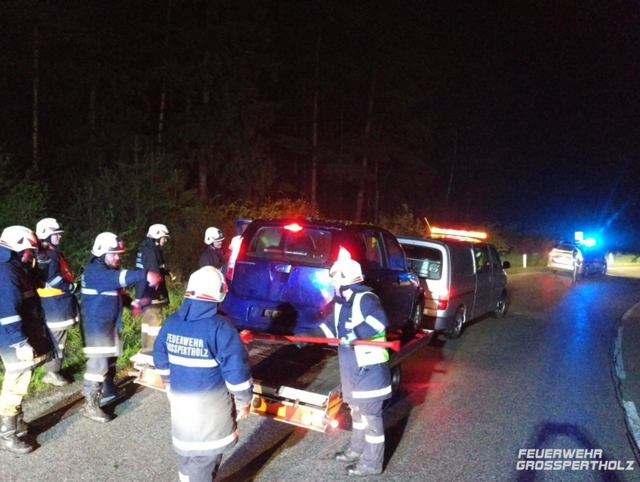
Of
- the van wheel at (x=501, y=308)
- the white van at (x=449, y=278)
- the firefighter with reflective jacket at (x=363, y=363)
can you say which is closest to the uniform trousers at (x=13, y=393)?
the firefighter with reflective jacket at (x=363, y=363)

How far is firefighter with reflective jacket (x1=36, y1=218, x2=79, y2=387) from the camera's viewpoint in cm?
594

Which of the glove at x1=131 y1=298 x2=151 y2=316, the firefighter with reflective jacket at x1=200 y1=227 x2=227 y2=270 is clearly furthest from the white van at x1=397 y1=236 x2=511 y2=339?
the glove at x1=131 y1=298 x2=151 y2=316

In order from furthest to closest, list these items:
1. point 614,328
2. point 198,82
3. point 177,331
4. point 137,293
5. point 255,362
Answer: point 198,82 < point 614,328 < point 137,293 < point 255,362 < point 177,331

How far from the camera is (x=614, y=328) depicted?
38.4 ft

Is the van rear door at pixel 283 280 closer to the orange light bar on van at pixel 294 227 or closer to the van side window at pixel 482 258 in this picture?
the orange light bar on van at pixel 294 227

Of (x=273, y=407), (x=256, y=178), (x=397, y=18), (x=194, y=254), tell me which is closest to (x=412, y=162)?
(x=397, y=18)

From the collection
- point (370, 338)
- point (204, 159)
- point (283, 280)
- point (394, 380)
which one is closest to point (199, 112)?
point (204, 159)

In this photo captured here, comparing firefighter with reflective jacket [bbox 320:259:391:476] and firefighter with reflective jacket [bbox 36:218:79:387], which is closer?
firefighter with reflective jacket [bbox 320:259:391:476]

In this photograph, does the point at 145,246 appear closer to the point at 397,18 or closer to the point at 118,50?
the point at 118,50

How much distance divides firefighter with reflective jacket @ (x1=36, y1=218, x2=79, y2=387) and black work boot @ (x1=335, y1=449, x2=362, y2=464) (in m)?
3.26

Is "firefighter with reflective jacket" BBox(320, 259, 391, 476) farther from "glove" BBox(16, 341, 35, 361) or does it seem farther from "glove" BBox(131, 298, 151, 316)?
"glove" BBox(131, 298, 151, 316)

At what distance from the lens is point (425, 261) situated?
943cm

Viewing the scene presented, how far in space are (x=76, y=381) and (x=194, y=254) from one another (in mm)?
7234

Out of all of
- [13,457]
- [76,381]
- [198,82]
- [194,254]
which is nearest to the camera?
[13,457]
